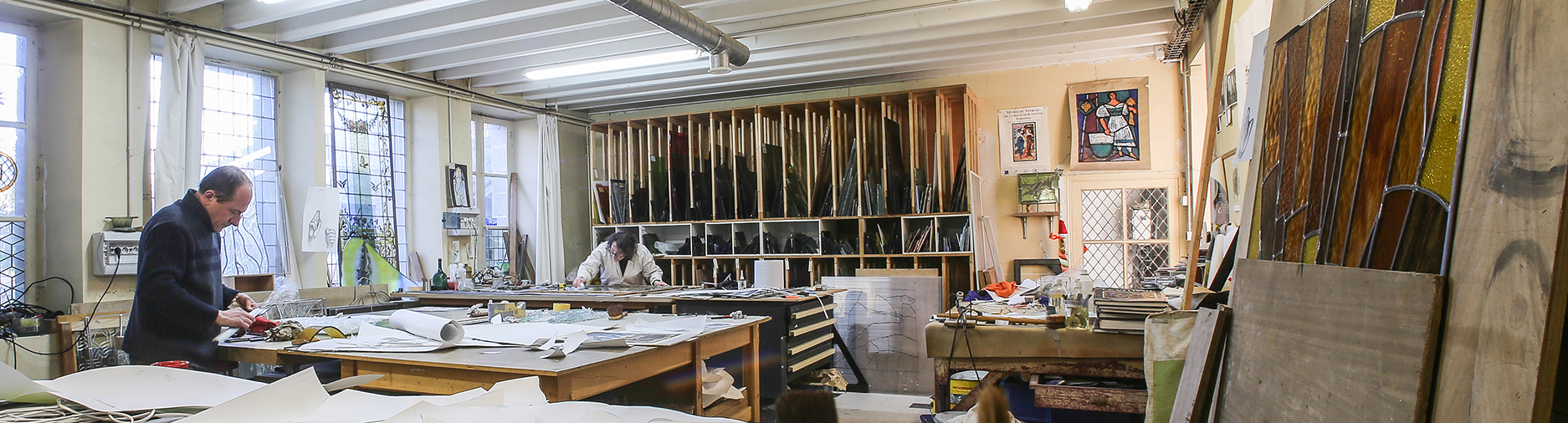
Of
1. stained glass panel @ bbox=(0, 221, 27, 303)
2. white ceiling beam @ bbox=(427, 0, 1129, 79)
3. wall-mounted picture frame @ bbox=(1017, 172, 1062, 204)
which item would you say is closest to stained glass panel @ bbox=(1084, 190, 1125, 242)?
wall-mounted picture frame @ bbox=(1017, 172, 1062, 204)

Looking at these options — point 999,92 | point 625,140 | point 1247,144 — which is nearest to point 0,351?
point 625,140

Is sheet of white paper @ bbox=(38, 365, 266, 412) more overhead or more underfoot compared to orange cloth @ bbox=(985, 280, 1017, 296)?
more overhead

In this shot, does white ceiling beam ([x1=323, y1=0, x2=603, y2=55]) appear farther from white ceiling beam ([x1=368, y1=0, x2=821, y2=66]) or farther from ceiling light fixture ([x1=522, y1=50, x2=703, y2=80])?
ceiling light fixture ([x1=522, y1=50, x2=703, y2=80])

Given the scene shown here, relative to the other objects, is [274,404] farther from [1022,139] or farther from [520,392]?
[1022,139]

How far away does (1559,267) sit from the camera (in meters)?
0.90

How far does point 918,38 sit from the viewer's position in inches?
240

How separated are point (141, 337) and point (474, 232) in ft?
15.6

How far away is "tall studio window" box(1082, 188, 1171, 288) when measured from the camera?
22.7ft

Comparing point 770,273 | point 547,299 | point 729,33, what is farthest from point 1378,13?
point 547,299

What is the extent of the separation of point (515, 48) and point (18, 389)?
204 inches

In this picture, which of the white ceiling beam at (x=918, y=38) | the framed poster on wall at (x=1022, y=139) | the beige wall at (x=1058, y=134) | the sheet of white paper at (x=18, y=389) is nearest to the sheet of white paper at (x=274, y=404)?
the sheet of white paper at (x=18, y=389)

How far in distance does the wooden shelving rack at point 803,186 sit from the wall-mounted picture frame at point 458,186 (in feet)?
4.80

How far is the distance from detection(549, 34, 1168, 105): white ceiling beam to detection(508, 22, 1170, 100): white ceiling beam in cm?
1

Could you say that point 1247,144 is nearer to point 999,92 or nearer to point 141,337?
point 141,337
